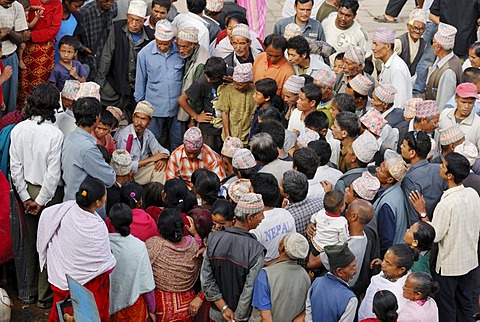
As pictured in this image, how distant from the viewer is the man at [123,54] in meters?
9.07

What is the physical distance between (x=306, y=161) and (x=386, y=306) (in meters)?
1.81

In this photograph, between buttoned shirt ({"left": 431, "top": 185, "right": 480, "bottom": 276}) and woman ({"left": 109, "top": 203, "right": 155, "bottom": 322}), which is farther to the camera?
buttoned shirt ({"left": 431, "top": 185, "right": 480, "bottom": 276})

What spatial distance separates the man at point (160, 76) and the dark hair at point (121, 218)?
299 centimetres

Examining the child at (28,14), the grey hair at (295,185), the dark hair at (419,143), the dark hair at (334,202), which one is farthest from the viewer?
the child at (28,14)

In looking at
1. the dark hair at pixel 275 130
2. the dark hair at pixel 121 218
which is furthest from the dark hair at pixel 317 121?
the dark hair at pixel 121 218

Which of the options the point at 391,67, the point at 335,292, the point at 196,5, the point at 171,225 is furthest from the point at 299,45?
the point at 335,292

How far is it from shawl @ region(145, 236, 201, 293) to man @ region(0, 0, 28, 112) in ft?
10.2

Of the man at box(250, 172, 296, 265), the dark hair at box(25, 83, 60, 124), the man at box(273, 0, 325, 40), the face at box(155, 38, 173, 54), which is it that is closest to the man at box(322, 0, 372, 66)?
the man at box(273, 0, 325, 40)

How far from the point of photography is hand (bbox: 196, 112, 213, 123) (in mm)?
8719

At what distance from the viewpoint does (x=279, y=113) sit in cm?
815

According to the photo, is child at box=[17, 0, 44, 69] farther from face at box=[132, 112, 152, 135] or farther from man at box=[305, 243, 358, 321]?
man at box=[305, 243, 358, 321]

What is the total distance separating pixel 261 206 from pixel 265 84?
228 centimetres

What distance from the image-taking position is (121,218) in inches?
235

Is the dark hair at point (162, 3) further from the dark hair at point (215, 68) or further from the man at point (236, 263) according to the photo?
the man at point (236, 263)
